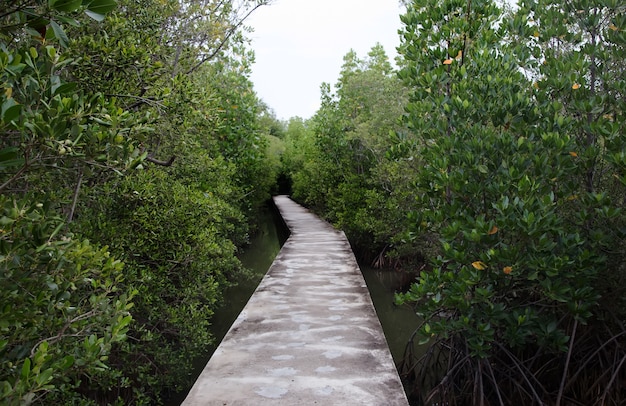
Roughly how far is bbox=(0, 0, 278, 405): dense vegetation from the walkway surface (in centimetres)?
72

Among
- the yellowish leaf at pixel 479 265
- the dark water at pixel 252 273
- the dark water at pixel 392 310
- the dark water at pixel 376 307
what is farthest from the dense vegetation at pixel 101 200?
the dark water at pixel 392 310

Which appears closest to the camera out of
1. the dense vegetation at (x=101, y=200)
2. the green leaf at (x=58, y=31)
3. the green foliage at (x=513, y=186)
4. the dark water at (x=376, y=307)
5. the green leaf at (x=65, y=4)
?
the green leaf at (x=65, y=4)

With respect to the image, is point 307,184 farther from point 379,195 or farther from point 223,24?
point 223,24

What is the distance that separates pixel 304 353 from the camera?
411cm

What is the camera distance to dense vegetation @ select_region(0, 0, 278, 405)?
1.88 m

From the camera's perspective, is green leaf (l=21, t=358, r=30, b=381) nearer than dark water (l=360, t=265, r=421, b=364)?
Yes

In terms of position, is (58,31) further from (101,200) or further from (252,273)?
(252,273)

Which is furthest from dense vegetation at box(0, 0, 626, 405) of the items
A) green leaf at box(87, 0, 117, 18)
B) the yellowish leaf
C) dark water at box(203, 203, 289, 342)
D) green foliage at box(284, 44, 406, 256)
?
green foliage at box(284, 44, 406, 256)

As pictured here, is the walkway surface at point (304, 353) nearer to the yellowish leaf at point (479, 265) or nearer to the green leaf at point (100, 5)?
the yellowish leaf at point (479, 265)

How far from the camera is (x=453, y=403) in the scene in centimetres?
463

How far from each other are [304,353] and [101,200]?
83.1 inches

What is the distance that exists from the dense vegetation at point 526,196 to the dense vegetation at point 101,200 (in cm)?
228

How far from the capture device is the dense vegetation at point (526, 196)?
3.75 m

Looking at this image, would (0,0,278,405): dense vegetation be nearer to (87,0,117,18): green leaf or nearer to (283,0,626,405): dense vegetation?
(87,0,117,18): green leaf
